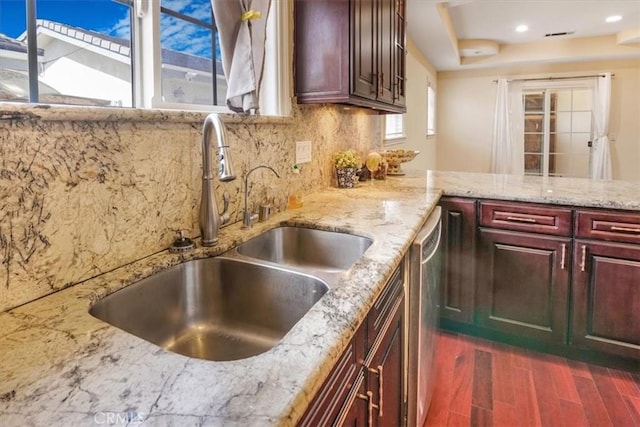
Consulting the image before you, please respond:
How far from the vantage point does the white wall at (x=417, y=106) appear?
4.68m

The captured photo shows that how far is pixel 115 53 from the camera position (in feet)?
4.10

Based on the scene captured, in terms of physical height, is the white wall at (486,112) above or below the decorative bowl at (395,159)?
above

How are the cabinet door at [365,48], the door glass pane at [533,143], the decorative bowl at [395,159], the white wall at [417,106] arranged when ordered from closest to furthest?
1. the cabinet door at [365,48]
2. the decorative bowl at [395,159]
3. the white wall at [417,106]
4. the door glass pane at [533,143]

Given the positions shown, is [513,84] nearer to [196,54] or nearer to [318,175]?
[318,175]

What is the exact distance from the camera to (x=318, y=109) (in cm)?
222

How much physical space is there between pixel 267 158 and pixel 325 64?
53 cm

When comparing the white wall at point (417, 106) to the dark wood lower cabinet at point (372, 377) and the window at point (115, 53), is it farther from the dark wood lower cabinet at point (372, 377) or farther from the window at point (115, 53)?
the dark wood lower cabinet at point (372, 377)

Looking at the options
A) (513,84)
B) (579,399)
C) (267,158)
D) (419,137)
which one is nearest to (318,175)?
(267,158)

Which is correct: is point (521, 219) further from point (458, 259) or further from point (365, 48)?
point (365, 48)

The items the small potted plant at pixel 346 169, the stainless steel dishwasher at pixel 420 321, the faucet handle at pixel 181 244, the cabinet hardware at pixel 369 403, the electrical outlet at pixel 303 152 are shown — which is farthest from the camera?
the small potted plant at pixel 346 169

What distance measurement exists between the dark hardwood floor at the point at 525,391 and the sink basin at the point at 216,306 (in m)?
1.03

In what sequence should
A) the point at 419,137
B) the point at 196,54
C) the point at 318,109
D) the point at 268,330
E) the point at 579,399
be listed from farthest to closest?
the point at 419,137
the point at 318,109
the point at 579,399
the point at 196,54
the point at 268,330

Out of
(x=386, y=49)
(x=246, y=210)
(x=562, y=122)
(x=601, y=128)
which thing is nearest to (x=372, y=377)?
(x=246, y=210)

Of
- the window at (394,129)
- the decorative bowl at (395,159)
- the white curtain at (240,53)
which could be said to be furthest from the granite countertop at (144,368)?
the window at (394,129)
